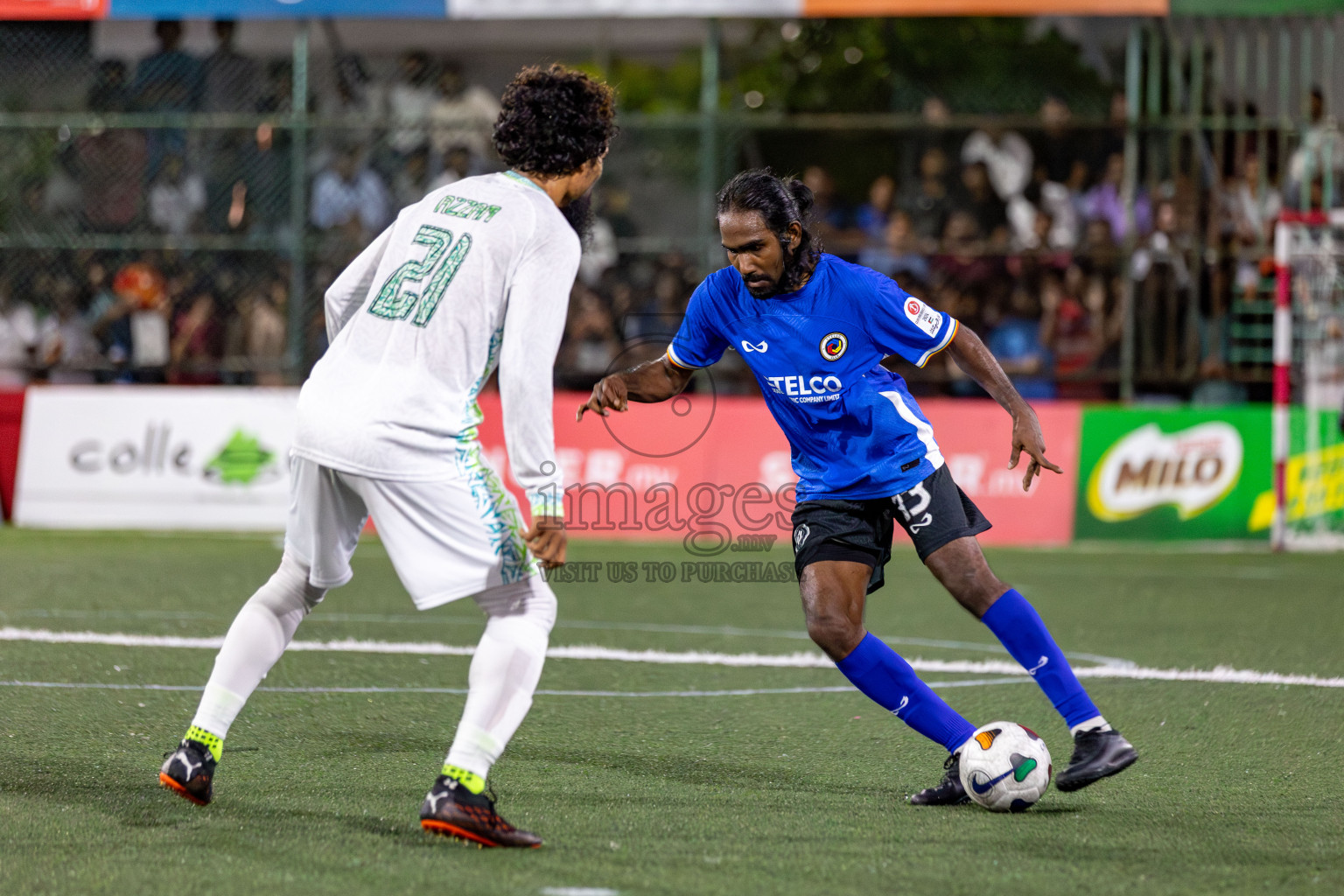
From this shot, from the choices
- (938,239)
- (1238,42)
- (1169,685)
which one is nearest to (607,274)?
(938,239)

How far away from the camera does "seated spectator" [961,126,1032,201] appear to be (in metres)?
14.3

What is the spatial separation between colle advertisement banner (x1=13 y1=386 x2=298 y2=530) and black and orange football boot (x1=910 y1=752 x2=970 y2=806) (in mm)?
9412

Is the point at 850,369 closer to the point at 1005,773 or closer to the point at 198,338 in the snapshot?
the point at 1005,773

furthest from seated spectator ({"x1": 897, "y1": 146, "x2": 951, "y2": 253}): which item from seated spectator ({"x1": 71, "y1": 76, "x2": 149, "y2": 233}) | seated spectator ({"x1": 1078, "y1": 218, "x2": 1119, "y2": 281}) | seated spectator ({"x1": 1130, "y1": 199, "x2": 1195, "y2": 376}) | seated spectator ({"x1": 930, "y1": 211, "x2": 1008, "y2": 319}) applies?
seated spectator ({"x1": 71, "y1": 76, "x2": 149, "y2": 233})

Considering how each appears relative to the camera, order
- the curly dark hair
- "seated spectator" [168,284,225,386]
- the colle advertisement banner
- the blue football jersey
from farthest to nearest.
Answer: "seated spectator" [168,284,225,386] < the colle advertisement banner < the blue football jersey < the curly dark hair

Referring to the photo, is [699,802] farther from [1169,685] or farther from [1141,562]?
[1141,562]

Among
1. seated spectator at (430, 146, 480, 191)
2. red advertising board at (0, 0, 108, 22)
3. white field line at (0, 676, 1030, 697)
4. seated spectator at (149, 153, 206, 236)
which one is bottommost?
white field line at (0, 676, 1030, 697)

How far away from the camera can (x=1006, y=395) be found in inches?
184

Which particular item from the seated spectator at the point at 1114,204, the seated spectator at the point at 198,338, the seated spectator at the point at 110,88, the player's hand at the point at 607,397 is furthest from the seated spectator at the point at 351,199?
the player's hand at the point at 607,397

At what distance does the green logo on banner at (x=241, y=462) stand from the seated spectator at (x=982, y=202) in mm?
6664

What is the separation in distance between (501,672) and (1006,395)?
1.81 meters

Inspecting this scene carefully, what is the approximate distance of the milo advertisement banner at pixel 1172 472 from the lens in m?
12.8

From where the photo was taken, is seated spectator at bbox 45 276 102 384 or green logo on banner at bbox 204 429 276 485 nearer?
green logo on banner at bbox 204 429 276 485

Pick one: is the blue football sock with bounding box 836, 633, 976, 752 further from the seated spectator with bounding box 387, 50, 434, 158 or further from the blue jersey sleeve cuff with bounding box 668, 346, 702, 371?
the seated spectator with bounding box 387, 50, 434, 158
